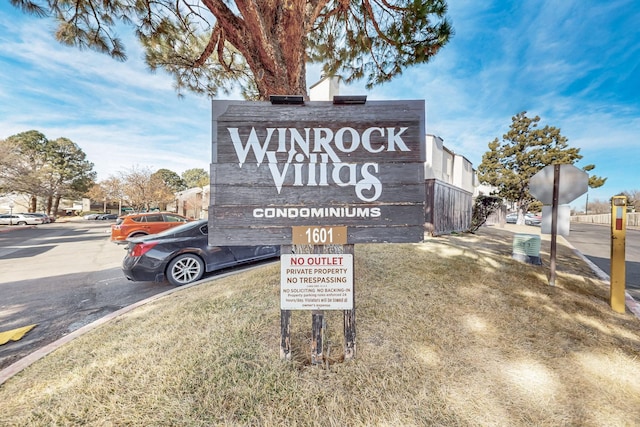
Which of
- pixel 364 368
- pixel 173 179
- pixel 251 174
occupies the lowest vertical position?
pixel 364 368

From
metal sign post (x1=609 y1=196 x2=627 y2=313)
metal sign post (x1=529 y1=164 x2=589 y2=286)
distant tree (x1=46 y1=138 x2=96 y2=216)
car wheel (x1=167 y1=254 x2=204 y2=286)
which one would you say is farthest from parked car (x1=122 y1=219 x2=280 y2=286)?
distant tree (x1=46 y1=138 x2=96 y2=216)

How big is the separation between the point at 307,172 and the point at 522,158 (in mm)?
25134

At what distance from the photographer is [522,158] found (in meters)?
20.2

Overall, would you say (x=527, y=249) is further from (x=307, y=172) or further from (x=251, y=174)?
(x=251, y=174)

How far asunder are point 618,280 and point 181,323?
5939 millimetres

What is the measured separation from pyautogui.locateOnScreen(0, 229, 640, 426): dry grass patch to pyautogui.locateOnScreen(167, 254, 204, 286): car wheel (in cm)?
144

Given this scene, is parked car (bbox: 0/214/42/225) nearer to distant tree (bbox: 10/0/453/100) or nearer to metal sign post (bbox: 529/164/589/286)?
distant tree (bbox: 10/0/453/100)

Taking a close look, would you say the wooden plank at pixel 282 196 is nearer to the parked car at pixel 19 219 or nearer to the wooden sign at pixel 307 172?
the wooden sign at pixel 307 172

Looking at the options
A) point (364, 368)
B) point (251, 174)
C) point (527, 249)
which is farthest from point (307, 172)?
point (527, 249)

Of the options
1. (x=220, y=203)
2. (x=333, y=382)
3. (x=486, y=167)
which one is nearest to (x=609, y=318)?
(x=333, y=382)

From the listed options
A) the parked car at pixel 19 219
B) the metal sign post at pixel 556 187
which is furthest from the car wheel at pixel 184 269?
the parked car at pixel 19 219

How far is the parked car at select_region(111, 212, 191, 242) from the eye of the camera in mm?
10305

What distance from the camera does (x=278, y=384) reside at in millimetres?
1958

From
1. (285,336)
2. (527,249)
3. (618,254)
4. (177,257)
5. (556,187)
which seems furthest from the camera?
(527,249)
